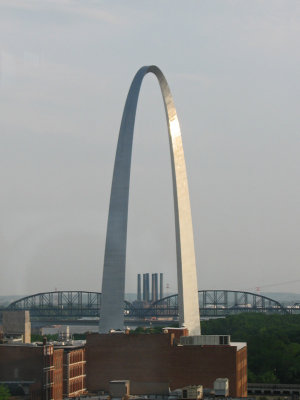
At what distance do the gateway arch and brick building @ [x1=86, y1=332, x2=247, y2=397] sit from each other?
4191mm

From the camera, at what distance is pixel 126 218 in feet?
283

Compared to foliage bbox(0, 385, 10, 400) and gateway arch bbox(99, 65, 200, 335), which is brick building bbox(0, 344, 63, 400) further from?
gateway arch bbox(99, 65, 200, 335)

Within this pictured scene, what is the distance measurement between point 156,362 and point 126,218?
1134cm

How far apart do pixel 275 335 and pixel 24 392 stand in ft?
220

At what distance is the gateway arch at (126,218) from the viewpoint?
8588 cm

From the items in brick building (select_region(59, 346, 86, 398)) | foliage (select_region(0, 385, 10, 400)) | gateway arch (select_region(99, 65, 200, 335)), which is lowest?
foliage (select_region(0, 385, 10, 400))

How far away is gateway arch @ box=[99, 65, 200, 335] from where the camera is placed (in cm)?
8588

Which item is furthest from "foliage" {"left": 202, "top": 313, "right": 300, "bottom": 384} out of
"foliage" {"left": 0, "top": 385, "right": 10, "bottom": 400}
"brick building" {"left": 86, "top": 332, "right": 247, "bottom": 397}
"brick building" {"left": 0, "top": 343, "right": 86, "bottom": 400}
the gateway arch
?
"foliage" {"left": 0, "top": 385, "right": 10, "bottom": 400}

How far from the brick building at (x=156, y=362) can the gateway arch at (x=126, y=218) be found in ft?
13.7

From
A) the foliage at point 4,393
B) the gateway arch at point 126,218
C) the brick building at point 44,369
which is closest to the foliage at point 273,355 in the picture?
the gateway arch at point 126,218

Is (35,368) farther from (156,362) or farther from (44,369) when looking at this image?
(156,362)

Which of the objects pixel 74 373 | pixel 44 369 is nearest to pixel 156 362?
pixel 74 373

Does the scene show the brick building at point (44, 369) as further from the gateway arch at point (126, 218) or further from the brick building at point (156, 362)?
the gateway arch at point (126, 218)

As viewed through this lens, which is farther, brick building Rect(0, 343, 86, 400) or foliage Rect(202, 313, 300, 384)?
foliage Rect(202, 313, 300, 384)
